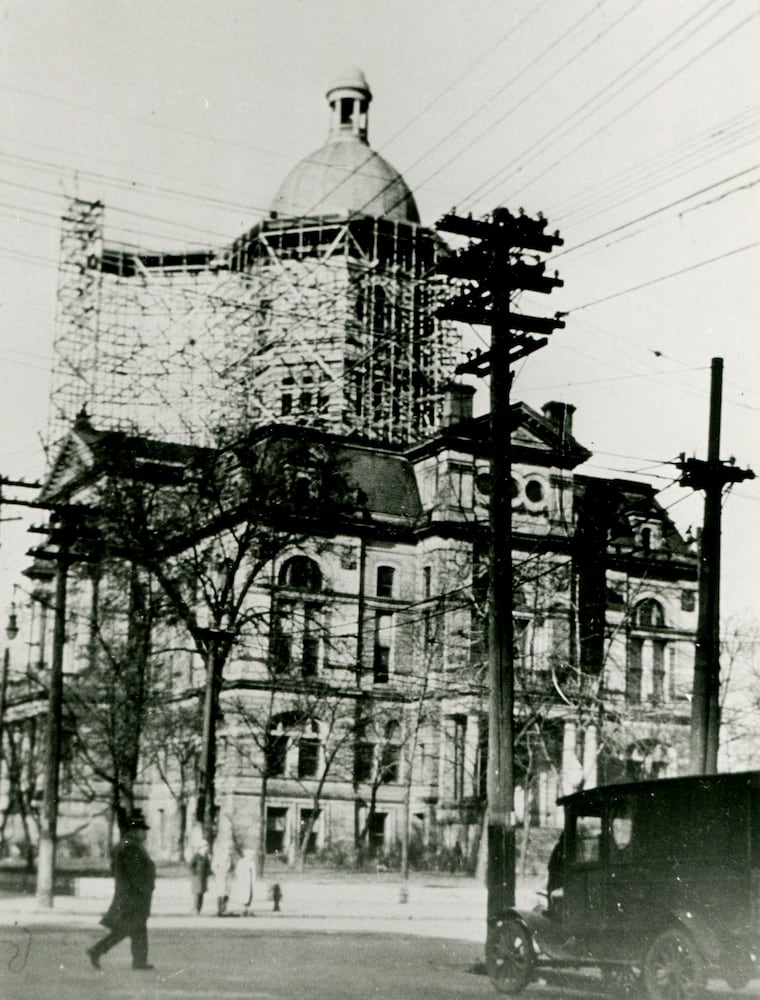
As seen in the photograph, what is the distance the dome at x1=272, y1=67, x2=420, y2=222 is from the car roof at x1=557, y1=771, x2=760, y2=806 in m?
56.5

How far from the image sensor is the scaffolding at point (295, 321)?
63344 millimetres

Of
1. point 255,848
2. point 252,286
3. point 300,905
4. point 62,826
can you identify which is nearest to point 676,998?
point 300,905

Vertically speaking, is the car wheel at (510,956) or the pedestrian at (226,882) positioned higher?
the car wheel at (510,956)

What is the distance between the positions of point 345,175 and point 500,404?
59238 mm

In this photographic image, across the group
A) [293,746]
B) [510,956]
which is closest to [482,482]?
[293,746]

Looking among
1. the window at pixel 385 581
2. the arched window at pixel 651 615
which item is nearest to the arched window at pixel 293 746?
the window at pixel 385 581

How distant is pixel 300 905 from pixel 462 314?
19339 mm

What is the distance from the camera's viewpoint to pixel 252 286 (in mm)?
68250

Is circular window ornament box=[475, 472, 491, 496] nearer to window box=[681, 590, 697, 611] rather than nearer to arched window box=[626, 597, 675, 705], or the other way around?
arched window box=[626, 597, 675, 705]

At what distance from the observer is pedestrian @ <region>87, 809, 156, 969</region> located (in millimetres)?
16125

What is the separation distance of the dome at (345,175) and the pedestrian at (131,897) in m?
55.9

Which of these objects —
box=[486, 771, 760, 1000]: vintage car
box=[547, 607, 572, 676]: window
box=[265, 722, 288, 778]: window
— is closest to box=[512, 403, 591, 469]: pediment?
box=[547, 607, 572, 676]: window

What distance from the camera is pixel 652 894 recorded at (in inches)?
567

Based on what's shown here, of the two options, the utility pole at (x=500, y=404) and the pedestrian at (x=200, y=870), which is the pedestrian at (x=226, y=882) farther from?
the utility pole at (x=500, y=404)
